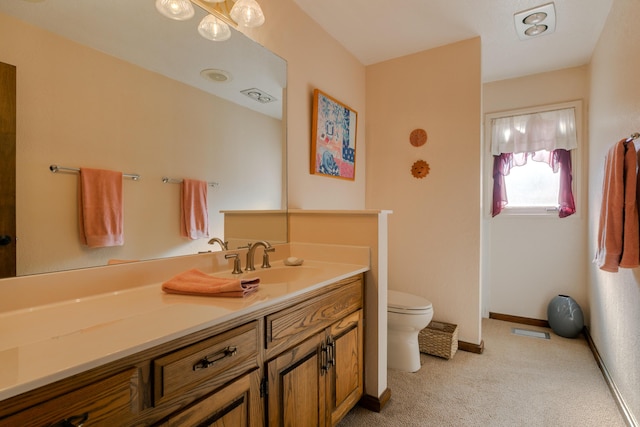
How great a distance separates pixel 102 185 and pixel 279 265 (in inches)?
36.0

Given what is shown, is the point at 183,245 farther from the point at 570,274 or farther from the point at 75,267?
the point at 570,274

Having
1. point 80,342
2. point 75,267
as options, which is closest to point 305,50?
point 75,267

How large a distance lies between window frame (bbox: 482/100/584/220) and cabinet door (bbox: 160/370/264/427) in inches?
117

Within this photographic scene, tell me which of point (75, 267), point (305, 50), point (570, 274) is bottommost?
point (570, 274)

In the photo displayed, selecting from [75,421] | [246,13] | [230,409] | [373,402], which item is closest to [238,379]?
[230,409]

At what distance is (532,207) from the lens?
121 inches

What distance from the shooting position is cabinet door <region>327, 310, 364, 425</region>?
4.70 ft

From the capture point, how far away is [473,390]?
6.33 feet

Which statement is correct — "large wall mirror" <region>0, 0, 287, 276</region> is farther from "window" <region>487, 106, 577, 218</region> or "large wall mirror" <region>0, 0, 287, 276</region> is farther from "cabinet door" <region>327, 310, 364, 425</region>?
"window" <region>487, 106, 577, 218</region>

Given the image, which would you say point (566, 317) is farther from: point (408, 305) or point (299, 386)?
point (299, 386)

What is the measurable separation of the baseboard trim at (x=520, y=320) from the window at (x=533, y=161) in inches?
39.8

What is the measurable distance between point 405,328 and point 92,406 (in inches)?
71.0

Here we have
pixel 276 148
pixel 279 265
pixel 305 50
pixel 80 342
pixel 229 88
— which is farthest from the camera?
pixel 305 50

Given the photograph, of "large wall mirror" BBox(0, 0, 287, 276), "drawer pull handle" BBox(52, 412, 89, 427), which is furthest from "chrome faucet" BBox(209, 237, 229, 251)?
"drawer pull handle" BBox(52, 412, 89, 427)
